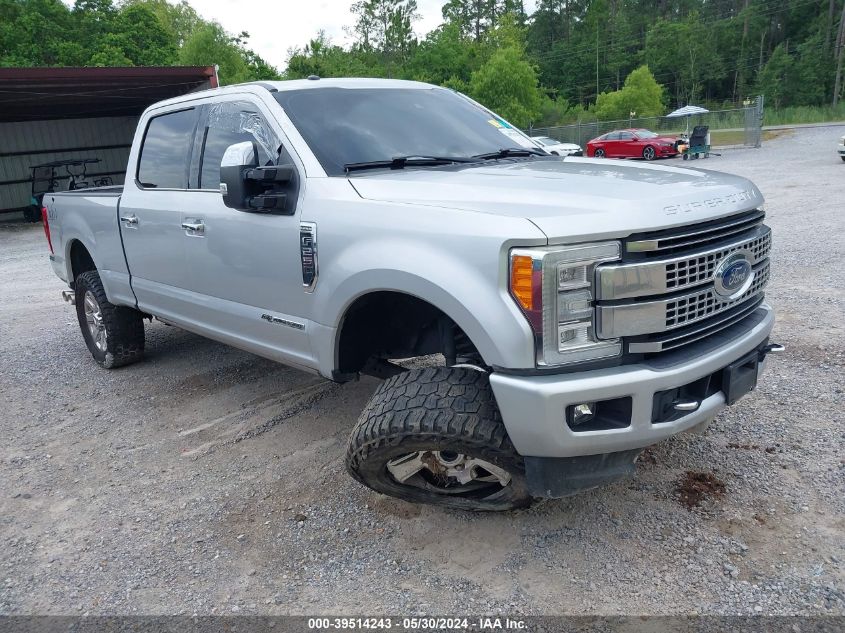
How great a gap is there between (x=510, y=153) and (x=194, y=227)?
1.87 metres

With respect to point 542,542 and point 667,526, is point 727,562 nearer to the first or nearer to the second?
point 667,526

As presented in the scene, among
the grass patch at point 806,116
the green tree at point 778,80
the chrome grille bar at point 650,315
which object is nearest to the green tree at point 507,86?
the grass patch at point 806,116

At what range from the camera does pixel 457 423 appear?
8.61ft

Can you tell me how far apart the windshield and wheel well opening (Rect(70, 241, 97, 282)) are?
10.5ft

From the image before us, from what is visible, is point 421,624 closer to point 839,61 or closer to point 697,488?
point 697,488

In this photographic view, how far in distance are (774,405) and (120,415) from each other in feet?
14.0

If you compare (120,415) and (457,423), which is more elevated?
(457,423)

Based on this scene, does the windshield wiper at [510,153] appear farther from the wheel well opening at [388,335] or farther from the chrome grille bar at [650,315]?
the chrome grille bar at [650,315]

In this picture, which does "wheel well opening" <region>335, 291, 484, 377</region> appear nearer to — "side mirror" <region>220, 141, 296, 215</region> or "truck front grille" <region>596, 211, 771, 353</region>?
"side mirror" <region>220, 141, 296, 215</region>

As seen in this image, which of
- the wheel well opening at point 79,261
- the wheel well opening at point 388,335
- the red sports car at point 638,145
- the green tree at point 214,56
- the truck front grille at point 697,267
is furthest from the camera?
the green tree at point 214,56

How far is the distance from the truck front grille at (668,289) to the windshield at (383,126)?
4.91 ft

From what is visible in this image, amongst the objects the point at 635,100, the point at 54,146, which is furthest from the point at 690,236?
the point at 635,100

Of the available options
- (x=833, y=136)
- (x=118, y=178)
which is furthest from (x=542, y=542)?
(x=833, y=136)

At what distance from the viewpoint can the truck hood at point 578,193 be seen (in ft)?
7.82
